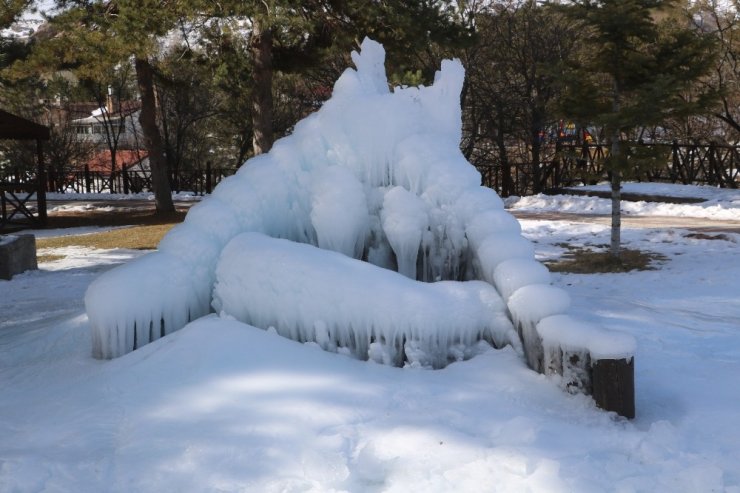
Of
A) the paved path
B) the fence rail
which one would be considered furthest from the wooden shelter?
the paved path

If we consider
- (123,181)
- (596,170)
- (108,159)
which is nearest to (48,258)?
(596,170)

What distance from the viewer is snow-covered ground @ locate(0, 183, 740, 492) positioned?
305 cm

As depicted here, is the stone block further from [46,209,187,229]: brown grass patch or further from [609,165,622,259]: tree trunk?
[609,165,622,259]: tree trunk

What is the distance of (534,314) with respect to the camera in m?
4.18

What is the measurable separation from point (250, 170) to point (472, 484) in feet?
11.6

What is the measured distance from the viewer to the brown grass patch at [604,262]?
9273mm

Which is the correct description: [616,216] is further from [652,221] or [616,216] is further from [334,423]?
[334,423]

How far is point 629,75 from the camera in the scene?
9.35m

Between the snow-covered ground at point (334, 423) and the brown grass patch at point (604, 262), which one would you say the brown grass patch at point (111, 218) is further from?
the snow-covered ground at point (334, 423)

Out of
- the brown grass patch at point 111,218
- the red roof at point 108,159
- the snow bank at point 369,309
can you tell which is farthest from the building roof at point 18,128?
the red roof at point 108,159

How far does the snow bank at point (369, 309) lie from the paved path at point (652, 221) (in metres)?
8.60

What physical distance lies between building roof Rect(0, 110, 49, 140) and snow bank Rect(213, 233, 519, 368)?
14407 millimetres

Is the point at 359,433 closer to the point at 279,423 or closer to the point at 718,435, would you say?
the point at 279,423

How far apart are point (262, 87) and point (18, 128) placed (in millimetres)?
6673
